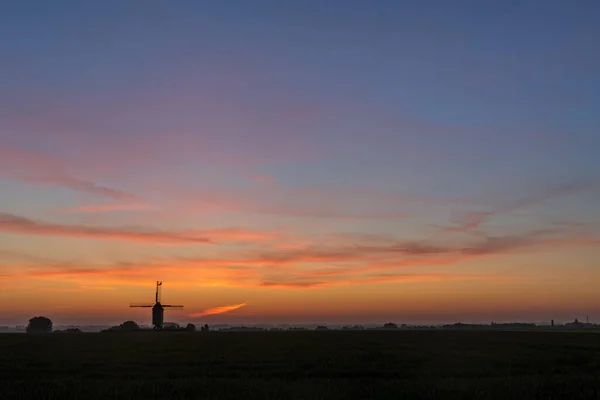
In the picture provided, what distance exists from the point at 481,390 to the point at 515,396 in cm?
210

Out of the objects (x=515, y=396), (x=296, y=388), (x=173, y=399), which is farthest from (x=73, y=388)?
(x=515, y=396)

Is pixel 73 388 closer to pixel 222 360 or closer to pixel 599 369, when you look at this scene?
pixel 222 360

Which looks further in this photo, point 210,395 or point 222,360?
point 222,360

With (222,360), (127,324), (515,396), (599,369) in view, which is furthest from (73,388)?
(127,324)

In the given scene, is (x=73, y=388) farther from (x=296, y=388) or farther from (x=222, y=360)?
(x=222, y=360)

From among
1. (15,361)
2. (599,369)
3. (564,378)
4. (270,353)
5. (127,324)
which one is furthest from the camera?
(127,324)

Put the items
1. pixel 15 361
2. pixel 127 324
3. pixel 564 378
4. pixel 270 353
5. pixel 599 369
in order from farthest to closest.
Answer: pixel 127 324 < pixel 270 353 < pixel 15 361 < pixel 599 369 < pixel 564 378

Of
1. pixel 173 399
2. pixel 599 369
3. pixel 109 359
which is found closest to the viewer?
pixel 173 399

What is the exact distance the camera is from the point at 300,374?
38.8 metres

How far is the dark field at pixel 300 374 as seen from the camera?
2850 centimetres

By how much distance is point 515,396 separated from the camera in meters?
27.4

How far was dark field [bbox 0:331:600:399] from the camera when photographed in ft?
93.5

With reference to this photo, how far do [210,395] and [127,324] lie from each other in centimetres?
16207

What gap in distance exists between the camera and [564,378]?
112 feet
